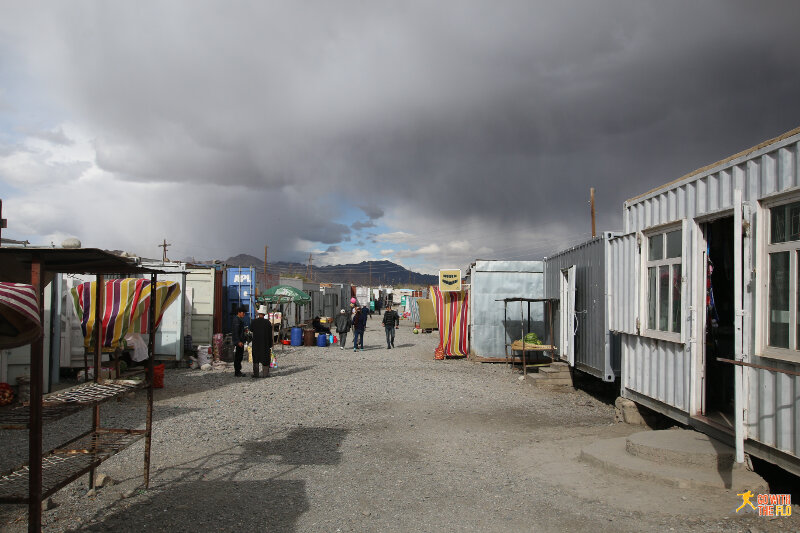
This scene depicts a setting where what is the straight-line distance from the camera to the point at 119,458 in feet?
22.7

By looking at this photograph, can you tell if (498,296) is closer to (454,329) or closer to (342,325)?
(454,329)

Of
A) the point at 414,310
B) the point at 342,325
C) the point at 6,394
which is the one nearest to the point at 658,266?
the point at 6,394

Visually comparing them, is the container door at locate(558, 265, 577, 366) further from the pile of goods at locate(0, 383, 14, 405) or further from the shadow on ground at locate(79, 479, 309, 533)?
the pile of goods at locate(0, 383, 14, 405)

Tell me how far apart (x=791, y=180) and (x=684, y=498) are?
3.12 meters

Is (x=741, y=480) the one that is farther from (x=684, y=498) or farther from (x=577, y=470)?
(x=577, y=470)

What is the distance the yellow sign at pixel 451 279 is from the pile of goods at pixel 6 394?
14747mm

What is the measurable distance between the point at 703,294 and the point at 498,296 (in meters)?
11.5

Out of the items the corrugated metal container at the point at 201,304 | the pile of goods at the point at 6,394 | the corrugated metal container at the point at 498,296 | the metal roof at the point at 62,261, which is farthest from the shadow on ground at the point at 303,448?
the corrugated metal container at the point at 201,304

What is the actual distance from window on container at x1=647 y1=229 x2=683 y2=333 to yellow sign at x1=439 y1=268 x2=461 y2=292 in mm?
14188

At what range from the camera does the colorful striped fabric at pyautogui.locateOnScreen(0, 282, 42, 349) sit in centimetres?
333

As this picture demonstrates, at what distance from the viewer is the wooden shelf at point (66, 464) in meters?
4.14

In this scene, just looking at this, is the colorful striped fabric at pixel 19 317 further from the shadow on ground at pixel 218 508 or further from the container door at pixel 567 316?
the container door at pixel 567 316

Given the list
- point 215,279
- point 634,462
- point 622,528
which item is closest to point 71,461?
point 622,528

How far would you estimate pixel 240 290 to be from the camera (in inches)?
867
